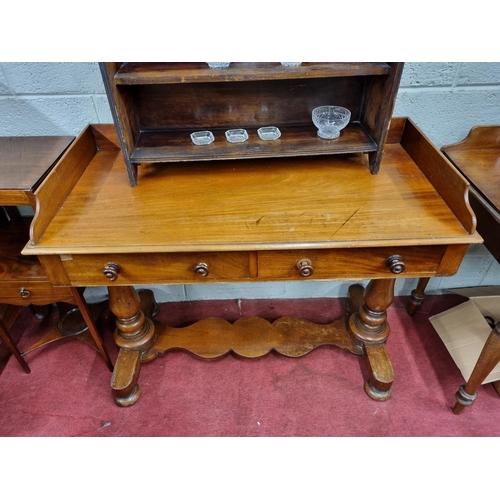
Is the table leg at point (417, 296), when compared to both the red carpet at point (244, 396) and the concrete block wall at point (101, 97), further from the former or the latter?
the concrete block wall at point (101, 97)

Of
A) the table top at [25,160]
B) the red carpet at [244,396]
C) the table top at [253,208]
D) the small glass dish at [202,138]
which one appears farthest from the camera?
the red carpet at [244,396]

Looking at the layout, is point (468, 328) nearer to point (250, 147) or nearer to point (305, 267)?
point (305, 267)

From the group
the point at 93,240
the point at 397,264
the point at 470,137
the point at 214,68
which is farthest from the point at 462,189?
the point at 93,240

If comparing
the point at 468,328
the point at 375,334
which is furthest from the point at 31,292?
the point at 468,328

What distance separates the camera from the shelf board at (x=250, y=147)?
1.28 metres

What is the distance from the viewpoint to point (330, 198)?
4.04 ft

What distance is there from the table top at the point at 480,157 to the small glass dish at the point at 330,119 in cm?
51

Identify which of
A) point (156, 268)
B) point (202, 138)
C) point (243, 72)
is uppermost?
point (243, 72)

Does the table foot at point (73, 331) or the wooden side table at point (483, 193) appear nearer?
the wooden side table at point (483, 193)

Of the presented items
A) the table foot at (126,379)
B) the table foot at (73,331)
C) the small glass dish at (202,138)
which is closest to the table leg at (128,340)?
the table foot at (126,379)

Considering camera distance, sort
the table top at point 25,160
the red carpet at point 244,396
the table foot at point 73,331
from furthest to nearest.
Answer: the table foot at point 73,331 < the red carpet at point 244,396 < the table top at point 25,160

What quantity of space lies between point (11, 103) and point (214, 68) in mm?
905

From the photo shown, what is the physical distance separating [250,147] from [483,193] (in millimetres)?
829

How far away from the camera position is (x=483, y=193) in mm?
1312
